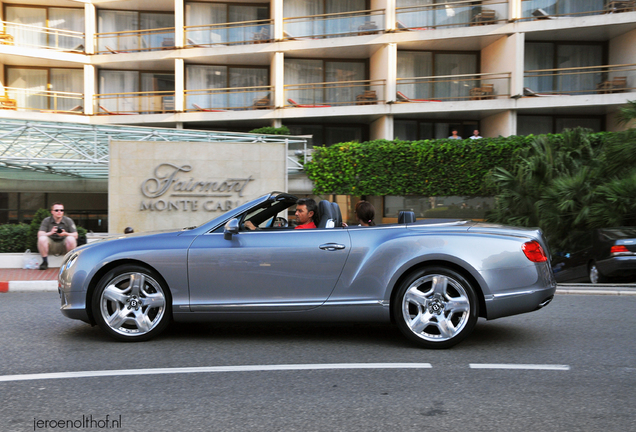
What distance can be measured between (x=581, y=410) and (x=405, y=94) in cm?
2344

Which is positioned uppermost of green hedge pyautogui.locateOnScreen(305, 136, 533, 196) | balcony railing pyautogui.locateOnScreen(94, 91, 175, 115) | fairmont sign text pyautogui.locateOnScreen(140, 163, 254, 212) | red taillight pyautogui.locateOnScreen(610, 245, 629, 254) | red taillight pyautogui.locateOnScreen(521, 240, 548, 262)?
balcony railing pyautogui.locateOnScreen(94, 91, 175, 115)

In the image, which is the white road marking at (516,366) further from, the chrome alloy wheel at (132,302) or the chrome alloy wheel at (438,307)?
the chrome alloy wheel at (132,302)

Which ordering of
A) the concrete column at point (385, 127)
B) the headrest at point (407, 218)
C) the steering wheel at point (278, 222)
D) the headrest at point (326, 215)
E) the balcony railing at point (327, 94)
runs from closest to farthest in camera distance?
the headrest at point (326, 215) → the headrest at point (407, 218) → the steering wheel at point (278, 222) → the concrete column at point (385, 127) → the balcony railing at point (327, 94)

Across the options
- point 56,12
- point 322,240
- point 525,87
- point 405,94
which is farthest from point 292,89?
point 322,240

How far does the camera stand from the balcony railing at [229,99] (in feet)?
88.2

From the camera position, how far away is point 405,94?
26.0 meters

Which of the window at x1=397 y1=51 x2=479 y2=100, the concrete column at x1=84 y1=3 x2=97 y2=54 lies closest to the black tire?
the window at x1=397 y1=51 x2=479 y2=100

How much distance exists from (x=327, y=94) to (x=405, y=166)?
20.7ft

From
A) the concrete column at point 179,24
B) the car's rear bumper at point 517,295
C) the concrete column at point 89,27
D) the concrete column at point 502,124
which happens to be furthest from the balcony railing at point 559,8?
the car's rear bumper at point 517,295

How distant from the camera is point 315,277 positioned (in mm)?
5211

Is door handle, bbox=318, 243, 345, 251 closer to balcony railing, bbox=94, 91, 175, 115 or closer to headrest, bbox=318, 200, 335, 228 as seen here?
headrest, bbox=318, 200, 335, 228

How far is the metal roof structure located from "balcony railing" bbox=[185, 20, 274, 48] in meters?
8.62

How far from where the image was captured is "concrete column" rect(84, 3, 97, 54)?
28.1m

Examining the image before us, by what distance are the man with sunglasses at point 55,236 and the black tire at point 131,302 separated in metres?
7.45
